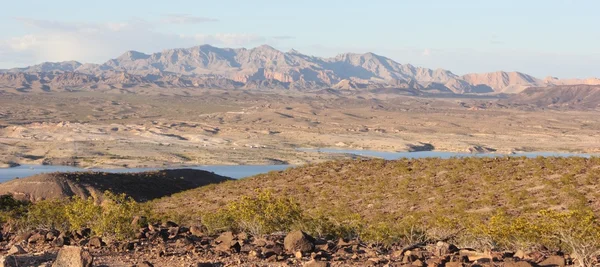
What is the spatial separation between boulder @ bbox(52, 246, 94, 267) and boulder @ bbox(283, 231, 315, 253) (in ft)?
16.6

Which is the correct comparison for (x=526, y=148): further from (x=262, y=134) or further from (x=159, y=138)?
(x=159, y=138)

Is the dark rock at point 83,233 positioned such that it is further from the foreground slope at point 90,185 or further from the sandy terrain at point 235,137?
the sandy terrain at point 235,137

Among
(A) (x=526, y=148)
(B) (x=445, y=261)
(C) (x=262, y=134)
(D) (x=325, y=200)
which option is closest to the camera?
(B) (x=445, y=261)

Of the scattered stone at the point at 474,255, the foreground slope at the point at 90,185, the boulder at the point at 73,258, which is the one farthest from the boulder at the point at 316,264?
the foreground slope at the point at 90,185

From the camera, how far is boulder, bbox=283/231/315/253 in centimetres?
1803

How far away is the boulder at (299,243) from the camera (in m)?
18.0

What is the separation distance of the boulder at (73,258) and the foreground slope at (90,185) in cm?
2702

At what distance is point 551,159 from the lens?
35250 millimetres

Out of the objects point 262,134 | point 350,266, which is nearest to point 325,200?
point 350,266

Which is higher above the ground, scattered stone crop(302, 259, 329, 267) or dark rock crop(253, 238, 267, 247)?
scattered stone crop(302, 259, 329, 267)

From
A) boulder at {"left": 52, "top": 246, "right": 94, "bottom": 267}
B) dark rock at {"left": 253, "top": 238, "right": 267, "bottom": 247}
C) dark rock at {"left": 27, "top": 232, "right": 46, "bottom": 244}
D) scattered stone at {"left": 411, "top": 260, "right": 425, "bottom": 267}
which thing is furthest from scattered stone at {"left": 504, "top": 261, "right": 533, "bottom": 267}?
dark rock at {"left": 27, "top": 232, "right": 46, "bottom": 244}

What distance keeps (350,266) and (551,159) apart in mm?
21663

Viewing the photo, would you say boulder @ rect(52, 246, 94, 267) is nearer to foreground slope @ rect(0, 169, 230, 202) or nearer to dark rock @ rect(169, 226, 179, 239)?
dark rock @ rect(169, 226, 179, 239)

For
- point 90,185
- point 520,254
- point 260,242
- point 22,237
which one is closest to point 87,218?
point 22,237
